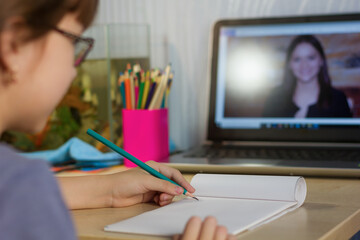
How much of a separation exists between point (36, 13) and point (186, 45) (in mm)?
924

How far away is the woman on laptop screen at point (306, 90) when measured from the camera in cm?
118

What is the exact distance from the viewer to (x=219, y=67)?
1.29 meters

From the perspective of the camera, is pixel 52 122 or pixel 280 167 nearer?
pixel 280 167

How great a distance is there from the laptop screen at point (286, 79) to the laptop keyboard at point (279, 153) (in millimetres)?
50

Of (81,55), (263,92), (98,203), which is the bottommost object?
(98,203)

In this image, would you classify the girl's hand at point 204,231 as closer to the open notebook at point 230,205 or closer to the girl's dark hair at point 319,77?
the open notebook at point 230,205

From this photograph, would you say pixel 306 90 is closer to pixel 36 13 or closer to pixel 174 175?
pixel 174 175

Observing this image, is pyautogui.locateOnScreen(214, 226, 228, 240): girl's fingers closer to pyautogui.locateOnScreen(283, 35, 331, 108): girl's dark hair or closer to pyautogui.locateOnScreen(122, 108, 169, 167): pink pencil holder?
pyautogui.locateOnScreen(122, 108, 169, 167): pink pencil holder

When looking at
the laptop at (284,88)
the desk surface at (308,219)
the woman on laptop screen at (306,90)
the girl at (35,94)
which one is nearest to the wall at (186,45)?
the laptop at (284,88)

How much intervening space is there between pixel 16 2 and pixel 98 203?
0.37 m

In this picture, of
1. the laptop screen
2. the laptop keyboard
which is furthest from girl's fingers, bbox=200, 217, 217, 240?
the laptop screen

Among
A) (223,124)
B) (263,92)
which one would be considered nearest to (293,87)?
(263,92)

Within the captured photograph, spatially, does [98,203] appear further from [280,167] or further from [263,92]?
[263,92]

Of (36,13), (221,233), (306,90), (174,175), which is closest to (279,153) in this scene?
(306,90)
